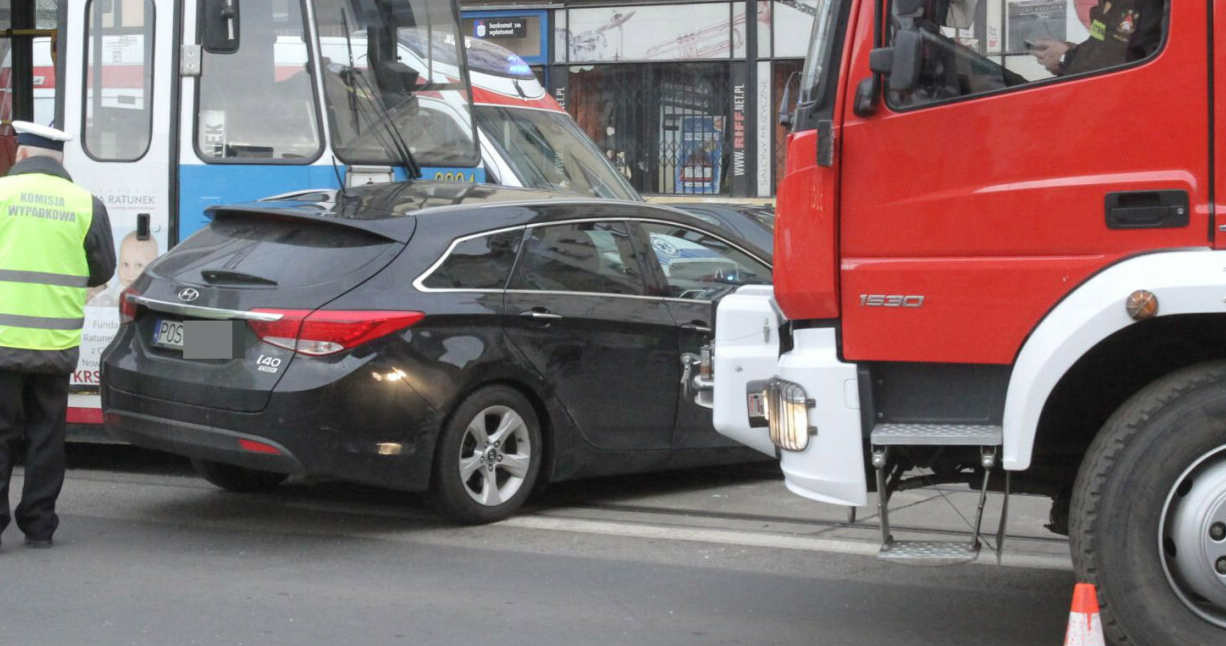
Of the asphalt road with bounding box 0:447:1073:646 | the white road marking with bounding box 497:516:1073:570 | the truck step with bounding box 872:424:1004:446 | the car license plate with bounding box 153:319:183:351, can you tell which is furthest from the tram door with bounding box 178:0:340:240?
the truck step with bounding box 872:424:1004:446

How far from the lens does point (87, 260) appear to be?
7219 mm

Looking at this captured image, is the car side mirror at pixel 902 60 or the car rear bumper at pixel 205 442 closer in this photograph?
the car side mirror at pixel 902 60

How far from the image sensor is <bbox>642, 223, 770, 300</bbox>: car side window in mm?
8438

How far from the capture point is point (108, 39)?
9430 millimetres

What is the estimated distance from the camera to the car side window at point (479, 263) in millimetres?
7465

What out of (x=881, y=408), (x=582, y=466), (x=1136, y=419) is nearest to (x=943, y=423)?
(x=881, y=408)

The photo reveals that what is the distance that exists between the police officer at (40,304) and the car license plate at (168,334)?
404mm

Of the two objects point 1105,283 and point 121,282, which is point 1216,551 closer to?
point 1105,283

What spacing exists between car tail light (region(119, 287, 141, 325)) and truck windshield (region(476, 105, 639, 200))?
500 centimetres

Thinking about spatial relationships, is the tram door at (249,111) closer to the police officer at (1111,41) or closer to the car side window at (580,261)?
the car side window at (580,261)

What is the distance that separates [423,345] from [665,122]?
16358 millimetres

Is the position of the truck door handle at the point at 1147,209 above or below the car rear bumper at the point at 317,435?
above

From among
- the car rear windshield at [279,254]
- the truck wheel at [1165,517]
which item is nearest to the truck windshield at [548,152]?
the car rear windshield at [279,254]

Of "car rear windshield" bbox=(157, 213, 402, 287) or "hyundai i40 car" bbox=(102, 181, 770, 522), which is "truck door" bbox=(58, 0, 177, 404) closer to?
"hyundai i40 car" bbox=(102, 181, 770, 522)
